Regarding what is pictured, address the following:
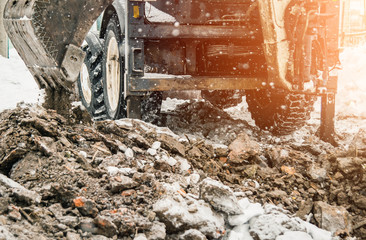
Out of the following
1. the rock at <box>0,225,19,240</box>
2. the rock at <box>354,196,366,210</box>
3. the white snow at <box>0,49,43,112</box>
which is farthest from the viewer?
the white snow at <box>0,49,43,112</box>

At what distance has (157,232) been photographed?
104 inches

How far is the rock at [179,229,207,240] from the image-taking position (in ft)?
8.81

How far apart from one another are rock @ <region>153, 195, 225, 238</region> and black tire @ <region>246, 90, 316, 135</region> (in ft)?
7.69

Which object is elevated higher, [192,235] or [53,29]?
[53,29]

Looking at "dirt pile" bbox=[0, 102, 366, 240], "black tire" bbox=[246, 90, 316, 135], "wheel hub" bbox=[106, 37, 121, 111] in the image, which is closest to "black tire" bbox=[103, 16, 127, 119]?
"wheel hub" bbox=[106, 37, 121, 111]

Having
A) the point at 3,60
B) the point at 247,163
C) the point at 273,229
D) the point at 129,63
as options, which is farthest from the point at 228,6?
the point at 3,60

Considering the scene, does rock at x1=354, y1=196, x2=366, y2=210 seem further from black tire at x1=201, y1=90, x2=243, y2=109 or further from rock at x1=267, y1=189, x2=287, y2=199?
black tire at x1=201, y1=90, x2=243, y2=109

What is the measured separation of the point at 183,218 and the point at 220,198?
38cm

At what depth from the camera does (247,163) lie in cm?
404

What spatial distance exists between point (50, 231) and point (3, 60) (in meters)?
8.23

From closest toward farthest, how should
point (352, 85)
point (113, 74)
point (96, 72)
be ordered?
point (113, 74), point (96, 72), point (352, 85)

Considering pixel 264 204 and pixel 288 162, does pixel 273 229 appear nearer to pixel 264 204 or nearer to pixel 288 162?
pixel 264 204

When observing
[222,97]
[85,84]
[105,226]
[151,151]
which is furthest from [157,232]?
[222,97]

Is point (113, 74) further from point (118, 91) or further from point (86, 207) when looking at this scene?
point (86, 207)
